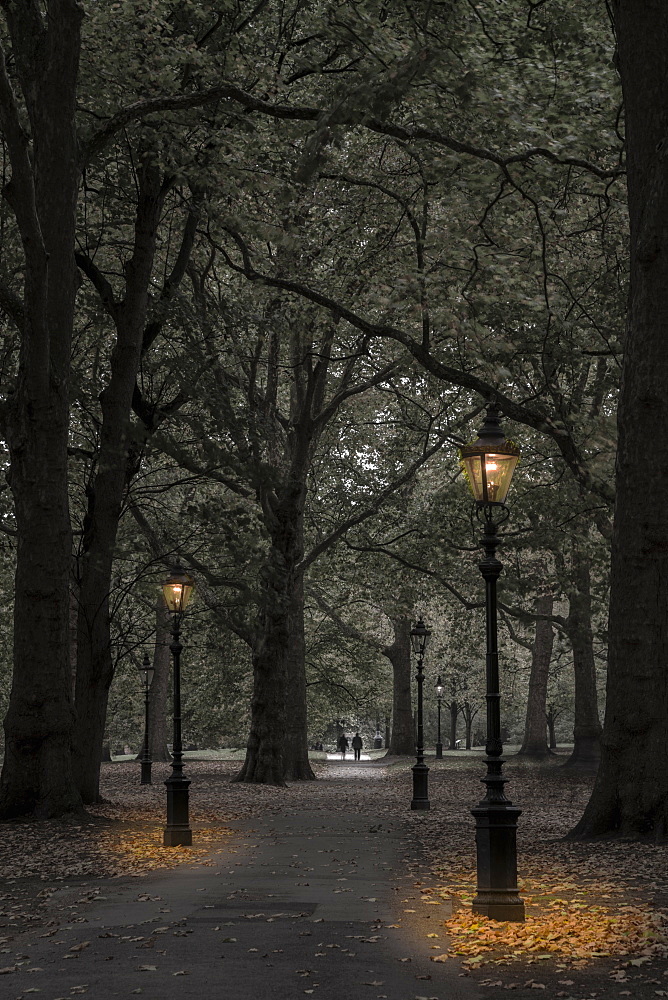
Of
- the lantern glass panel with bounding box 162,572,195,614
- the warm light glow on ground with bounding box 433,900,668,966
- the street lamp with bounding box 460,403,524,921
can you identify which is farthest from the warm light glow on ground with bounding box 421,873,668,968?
the lantern glass panel with bounding box 162,572,195,614

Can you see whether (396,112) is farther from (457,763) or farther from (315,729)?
(315,729)

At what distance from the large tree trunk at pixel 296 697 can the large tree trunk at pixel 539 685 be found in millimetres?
9943

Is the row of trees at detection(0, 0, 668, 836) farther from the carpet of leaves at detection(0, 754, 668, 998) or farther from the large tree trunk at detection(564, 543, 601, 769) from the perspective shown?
the large tree trunk at detection(564, 543, 601, 769)

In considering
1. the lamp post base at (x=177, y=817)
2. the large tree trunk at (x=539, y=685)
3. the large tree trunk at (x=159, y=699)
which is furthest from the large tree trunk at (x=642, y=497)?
the large tree trunk at (x=159, y=699)

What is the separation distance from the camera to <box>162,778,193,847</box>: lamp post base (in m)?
14.7

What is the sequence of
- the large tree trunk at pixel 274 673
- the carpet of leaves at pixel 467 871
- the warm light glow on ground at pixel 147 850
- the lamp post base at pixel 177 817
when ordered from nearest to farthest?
the carpet of leaves at pixel 467 871 < the warm light glow on ground at pixel 147 850 < the lamp post base at pixel 177 817 < the large tree trunk at pixel 274 673

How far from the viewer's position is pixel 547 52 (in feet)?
58.0

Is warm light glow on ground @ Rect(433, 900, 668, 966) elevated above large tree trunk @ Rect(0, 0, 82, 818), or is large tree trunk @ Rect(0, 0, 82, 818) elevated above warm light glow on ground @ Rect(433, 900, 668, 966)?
large tree trunk @ Rect(0, 0, 82, 818)

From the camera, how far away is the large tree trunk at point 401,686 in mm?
45250

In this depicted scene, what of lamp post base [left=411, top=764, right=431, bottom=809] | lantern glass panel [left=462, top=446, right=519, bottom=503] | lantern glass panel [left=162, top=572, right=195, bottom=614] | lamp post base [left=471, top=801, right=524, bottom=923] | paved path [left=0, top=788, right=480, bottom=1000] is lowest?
lamp post base [left=411, top=764, right=431, bottom=809]

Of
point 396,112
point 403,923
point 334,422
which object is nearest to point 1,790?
point 403,923

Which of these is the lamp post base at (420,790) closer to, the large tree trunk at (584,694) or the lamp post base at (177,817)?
the lamp post base at (177,817)

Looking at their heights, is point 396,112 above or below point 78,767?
above

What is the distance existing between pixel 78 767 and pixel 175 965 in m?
10.7
